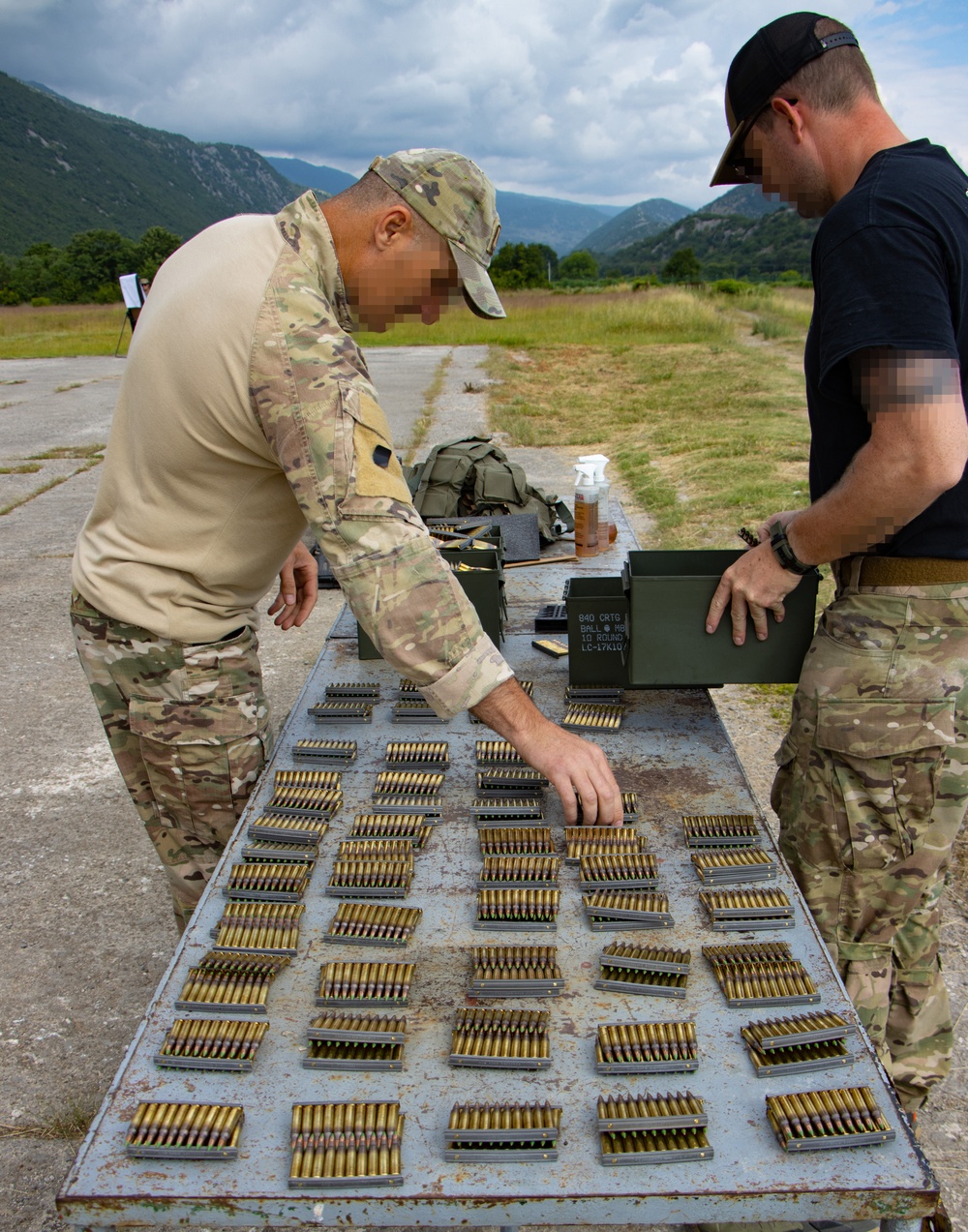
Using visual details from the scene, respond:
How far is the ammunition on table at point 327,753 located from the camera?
2467mm

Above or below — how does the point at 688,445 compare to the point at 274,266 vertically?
below

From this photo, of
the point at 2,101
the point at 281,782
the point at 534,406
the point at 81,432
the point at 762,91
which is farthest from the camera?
the point at 2,101

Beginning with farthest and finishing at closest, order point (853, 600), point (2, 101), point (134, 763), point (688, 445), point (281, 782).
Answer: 1. point (2, 101)
2. point (688, 445)
3. point (134, 763)
4. point (281, 782)
5. point (853, 600)

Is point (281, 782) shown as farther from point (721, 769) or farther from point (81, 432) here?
point (81, 432)

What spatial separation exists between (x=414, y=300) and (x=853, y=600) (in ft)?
4.17

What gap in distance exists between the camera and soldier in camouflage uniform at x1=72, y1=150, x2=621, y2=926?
1787 millimetres

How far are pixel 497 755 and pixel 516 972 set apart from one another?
2.80 ft

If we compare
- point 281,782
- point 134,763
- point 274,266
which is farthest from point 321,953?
point 274,266

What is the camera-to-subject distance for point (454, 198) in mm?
1971

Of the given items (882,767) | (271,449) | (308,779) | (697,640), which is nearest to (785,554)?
(697,640)

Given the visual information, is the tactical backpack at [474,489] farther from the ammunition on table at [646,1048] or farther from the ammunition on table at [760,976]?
the ammunition on table at [646,1048]

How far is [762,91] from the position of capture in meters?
2.04

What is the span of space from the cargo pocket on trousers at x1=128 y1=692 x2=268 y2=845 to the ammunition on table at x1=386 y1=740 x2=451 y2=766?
14.5 inches

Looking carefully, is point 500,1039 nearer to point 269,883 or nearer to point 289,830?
point 269,883
